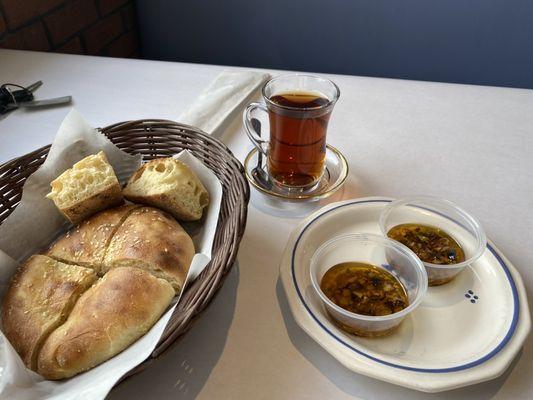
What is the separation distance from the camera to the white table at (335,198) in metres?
0.59

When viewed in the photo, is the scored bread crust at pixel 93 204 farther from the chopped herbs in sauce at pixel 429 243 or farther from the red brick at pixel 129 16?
the red brick at pixel 129 16

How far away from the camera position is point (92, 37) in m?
1.92

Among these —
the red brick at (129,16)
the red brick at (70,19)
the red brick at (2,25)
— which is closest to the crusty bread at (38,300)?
the red brick at (2,25)

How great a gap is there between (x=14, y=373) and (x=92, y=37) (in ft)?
5.75

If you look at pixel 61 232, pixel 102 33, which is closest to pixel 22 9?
pixel 102 33

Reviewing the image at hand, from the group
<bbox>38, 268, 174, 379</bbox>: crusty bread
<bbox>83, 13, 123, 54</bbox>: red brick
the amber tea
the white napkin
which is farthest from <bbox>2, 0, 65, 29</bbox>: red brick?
<bbox>38, 268, 174, 379</bbox>: crusty bread

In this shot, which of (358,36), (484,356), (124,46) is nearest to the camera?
(484,356)

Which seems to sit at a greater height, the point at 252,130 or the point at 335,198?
the point at 252,130

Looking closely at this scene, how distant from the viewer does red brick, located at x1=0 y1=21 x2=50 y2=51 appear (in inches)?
60.9

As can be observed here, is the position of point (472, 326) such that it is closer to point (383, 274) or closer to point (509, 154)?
point (383, 274)

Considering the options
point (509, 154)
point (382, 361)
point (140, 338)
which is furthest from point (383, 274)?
point (509, 154)

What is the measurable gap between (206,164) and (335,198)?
278 mm

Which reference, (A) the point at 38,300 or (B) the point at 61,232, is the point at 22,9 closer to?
(B) the point at 61,232

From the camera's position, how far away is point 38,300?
63cm
